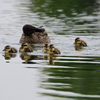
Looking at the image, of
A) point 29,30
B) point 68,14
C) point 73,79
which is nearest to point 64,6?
point 68,14

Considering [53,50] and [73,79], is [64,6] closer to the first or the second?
[53,50]

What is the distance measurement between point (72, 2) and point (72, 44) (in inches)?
535

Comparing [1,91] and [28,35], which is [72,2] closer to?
[28,35]

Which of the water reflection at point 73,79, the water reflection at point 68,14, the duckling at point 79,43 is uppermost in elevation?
the water reflection at point 68,14

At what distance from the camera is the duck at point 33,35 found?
572 inches

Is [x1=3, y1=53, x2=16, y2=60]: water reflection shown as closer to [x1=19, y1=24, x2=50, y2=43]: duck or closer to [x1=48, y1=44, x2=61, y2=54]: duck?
[x1=48, y1=44, x2=61, y2=54]: duck

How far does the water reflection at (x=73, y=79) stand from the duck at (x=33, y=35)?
12.5 ft

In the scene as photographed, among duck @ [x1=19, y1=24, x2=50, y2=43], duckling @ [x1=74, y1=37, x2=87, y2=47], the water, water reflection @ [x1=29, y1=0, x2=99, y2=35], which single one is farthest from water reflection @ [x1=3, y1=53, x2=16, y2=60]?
water reflection @ [x1=29, y1=0, x2=99, y2=35]

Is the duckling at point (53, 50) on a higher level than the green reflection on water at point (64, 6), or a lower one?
lower

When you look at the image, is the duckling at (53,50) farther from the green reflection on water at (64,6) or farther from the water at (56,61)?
the green reflection on water at (64,6)

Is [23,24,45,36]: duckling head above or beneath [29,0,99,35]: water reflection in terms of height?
beneath

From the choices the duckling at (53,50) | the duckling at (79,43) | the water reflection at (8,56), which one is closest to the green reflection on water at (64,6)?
the duckling at (79,43)

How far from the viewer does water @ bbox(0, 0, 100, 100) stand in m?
7.86

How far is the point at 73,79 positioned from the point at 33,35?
246 inches
